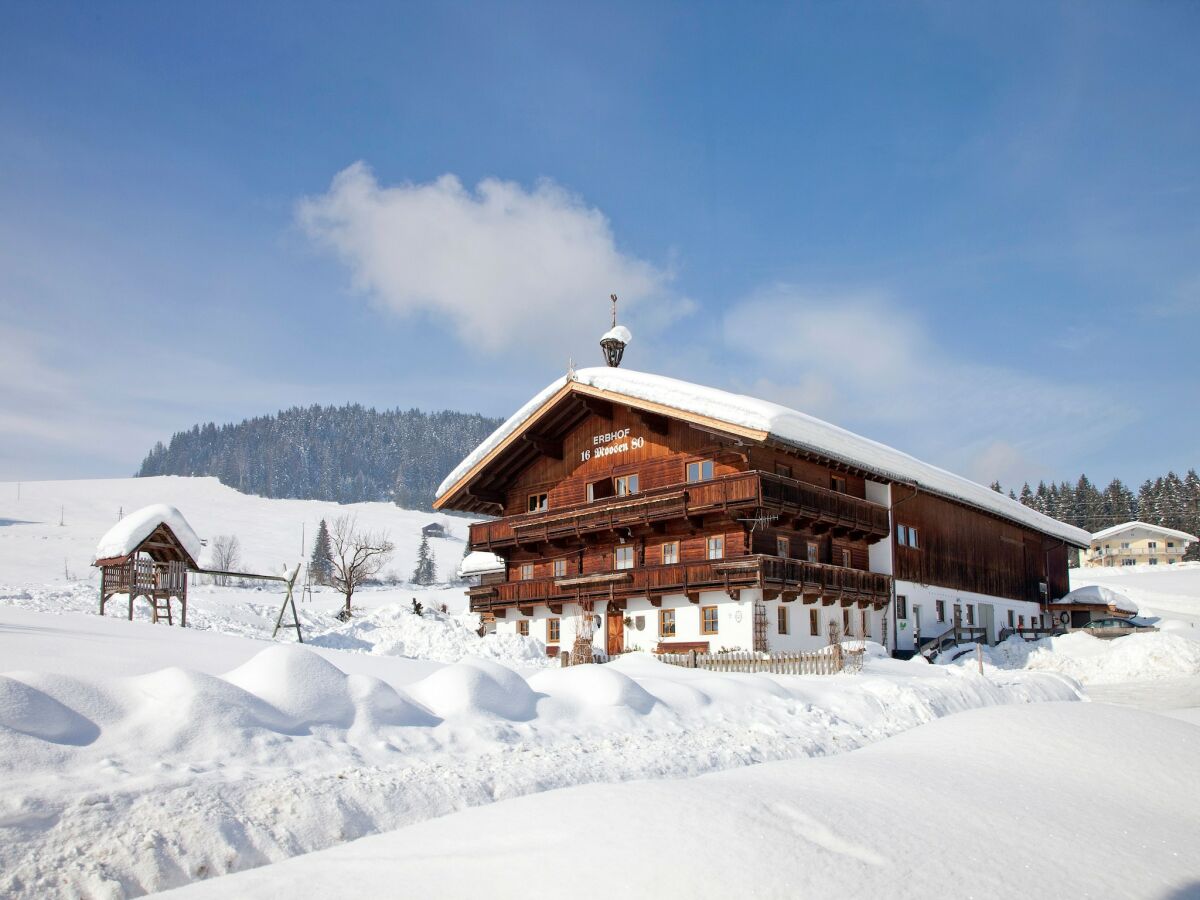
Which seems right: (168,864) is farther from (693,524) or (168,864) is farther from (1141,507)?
(1141,507)

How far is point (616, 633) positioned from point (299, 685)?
25.8 m

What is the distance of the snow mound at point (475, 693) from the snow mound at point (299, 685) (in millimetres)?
1222

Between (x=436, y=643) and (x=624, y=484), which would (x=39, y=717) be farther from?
(x=624, y=484)

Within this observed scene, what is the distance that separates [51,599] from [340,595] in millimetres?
46619

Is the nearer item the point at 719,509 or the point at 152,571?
the point at 152,571

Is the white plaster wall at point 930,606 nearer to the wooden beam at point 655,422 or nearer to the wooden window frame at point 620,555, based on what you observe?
the wooden window frame at point 620,555

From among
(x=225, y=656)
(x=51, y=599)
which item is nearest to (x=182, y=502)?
(x=51, y=599)

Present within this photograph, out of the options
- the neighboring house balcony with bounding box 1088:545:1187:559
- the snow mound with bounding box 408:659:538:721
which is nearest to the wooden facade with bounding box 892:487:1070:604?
the snow mound with bounding box 408:659:538:721

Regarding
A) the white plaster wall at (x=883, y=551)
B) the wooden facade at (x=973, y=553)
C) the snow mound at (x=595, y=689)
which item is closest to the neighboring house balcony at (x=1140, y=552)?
the wooden facade at (x=973, y=553)

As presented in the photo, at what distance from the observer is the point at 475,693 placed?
37.9ft

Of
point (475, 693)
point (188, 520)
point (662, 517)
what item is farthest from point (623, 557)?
point (188, 520)

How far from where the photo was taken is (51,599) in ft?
123

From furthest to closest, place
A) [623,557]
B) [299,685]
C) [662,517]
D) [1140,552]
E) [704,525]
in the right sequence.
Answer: [1140,552] < [623,557] < [704,525] < [662,517] < [299,685]

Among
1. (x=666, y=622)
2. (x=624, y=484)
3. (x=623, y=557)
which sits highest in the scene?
(x=624, y=484)
